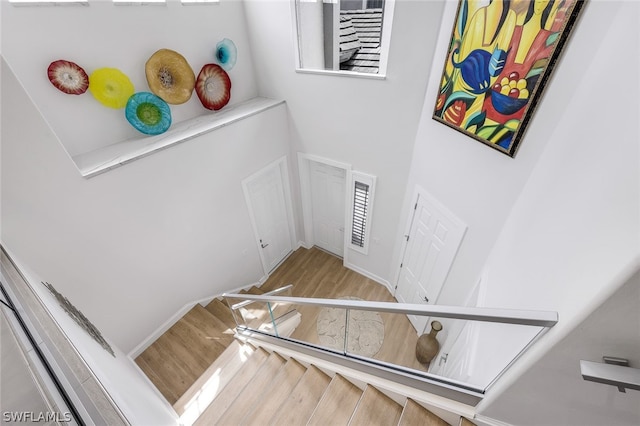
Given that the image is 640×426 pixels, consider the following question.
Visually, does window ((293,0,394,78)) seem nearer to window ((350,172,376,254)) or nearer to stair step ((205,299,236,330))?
window ((350,172,376,254))

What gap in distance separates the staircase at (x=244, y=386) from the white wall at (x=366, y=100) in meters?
2.75

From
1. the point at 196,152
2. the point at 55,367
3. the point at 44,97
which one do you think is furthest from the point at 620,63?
the point at 44,97

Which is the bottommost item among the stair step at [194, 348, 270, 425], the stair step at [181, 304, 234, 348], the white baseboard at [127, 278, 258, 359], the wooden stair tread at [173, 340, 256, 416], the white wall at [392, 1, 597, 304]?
the stair step at [181, 304, 234, 348]

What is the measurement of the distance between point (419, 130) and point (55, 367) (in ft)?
11.8

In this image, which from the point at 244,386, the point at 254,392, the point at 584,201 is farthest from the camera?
the point at 244,386

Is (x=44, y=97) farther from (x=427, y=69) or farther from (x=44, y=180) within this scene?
(x=427, y=69)

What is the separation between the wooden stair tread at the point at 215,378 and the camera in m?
2.84

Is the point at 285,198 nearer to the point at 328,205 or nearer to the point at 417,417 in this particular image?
the point at 328,205

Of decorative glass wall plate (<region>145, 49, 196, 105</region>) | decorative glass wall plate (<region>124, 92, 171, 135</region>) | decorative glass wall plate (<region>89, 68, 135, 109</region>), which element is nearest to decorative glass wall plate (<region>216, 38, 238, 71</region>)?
decorative glass wall plate (<region>145, 49, 196, 105</region>)

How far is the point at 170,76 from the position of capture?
3324 millimetres

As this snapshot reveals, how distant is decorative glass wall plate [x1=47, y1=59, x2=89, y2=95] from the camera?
8.21ft

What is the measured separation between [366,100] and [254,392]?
365cm

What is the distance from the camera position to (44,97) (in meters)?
2.55

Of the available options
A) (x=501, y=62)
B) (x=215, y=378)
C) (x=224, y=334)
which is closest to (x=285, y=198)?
(x=224, y=334)
